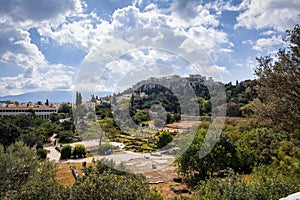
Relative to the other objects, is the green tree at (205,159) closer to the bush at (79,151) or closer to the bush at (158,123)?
the bush at (158,123)

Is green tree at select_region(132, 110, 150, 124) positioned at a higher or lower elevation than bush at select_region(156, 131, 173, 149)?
higher

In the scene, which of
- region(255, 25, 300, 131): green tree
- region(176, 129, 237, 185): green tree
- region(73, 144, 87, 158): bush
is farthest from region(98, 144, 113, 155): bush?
region(255, 25, 300, 131): green tree

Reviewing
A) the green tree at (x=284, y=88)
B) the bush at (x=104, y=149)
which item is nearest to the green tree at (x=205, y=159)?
the green tree at (x=284, y=88)

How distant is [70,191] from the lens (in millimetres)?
5055

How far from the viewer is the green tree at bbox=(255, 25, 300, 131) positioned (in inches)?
301

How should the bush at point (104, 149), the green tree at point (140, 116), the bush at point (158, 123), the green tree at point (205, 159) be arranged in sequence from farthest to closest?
the bush at point (158, 123)
the bush at point (104, 149)
the green tree at point (140, 116)
the green tree at point (205, 159)

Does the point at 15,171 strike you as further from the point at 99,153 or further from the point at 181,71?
the point at 99,153

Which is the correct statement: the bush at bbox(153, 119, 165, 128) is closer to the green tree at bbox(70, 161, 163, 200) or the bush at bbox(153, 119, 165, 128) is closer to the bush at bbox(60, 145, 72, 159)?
the bush at bbox(60, 145, 72, 159)

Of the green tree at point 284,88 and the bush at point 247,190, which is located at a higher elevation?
the green tree at point 284,88

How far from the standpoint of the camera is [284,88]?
7.87 metres

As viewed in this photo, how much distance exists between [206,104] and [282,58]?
11.9 metres

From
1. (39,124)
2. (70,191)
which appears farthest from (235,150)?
(39,124)

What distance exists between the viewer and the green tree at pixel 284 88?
25.1 ft

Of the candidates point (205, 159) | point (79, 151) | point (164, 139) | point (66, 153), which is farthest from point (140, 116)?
point (66, 153)
